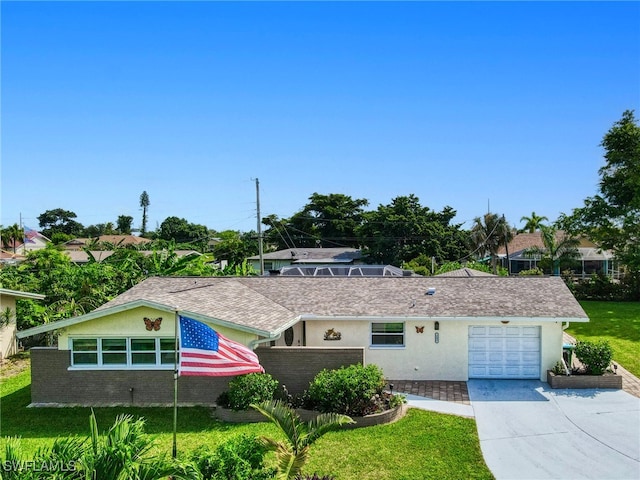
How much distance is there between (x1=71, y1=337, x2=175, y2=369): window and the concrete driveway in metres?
9.84

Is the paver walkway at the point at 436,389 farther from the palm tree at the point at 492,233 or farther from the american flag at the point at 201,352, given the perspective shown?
the palm tree at the point at 492,233

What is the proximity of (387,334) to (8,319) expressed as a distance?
1800 centimetres

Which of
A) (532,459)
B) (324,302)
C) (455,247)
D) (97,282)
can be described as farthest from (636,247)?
(97,282)

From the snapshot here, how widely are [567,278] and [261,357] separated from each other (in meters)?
37.9

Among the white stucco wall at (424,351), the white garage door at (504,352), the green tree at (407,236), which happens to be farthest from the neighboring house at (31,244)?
the white garage door at (504,352)

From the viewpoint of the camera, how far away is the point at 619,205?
138ft

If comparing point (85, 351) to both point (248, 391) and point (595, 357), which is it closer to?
point (248, 391)

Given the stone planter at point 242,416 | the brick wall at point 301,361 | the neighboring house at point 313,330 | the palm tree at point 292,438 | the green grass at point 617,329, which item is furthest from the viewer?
the green grass at point 617,329

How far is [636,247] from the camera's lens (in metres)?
40.3

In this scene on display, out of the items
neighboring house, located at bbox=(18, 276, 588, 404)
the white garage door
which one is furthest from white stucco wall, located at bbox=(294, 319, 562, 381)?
the white garage door

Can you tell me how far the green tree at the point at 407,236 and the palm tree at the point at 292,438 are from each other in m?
50.4

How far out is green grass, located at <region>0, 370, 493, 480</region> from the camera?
11648 millimetres

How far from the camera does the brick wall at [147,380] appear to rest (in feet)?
53.4

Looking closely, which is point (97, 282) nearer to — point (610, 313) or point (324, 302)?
point (324, 302)
